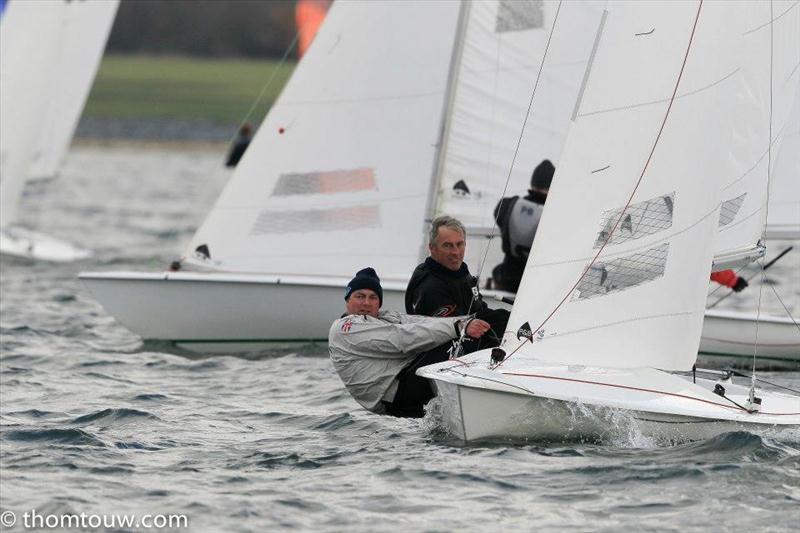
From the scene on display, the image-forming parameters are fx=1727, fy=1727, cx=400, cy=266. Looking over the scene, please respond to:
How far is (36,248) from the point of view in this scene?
18828 mm

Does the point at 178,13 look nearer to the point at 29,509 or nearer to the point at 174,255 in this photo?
the point at 174,255

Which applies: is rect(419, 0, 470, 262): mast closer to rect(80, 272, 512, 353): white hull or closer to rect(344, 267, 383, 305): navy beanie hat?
rect(80, 272, 512, 353): white hull

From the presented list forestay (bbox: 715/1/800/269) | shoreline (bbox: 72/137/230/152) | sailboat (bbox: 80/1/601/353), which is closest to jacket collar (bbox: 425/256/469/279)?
forestay (bbox: 715/1/800/269)

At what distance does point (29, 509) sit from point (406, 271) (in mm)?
5615

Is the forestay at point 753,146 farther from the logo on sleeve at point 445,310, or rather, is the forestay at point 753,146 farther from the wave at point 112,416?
the wave at point 112,416

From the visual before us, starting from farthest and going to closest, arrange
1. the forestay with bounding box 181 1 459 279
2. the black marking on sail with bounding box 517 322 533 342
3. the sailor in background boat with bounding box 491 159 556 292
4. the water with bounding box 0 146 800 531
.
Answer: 1. the forestay with bounding box 181 1 459 279
2. the sailor in background boat with bounding box 491 159 556 292
3. the black marking on sail with bounding box 517 322 533 342
4. the water with bounding box 0 146 800 531

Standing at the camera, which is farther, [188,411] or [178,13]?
[178,13]

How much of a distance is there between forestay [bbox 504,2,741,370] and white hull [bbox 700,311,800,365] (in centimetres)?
373

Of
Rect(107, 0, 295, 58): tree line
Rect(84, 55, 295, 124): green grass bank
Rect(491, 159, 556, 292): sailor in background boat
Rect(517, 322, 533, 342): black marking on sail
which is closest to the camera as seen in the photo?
Rect(517, 322, 533, 342): black marking on sail

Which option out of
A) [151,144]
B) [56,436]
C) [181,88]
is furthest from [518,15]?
[181,88]

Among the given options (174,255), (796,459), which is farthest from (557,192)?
(174,255)

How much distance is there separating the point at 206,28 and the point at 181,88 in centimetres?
1873

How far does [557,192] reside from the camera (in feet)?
28.4

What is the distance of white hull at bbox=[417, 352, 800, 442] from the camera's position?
8.13 m
